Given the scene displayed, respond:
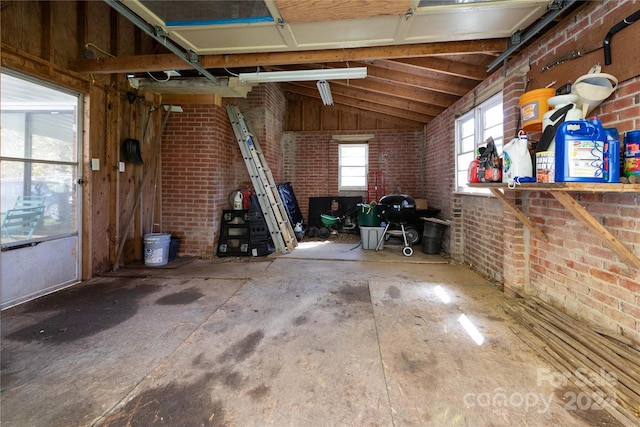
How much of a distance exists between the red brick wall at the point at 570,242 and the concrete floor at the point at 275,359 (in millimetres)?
452

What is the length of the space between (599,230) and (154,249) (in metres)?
5.03

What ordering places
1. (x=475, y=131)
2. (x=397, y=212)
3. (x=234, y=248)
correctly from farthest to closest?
(x=397, y=212), (x=234, y=248), (x=475, y=131)

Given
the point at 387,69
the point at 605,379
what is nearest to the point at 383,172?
the point at 387,69

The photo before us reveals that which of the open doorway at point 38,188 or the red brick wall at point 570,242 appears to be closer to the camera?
the red brick wall at point 570,242

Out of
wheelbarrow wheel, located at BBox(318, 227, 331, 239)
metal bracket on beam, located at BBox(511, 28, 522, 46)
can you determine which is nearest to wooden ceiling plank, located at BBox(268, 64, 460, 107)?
metal bracket on beam, located at BBox(511, 28, 522, 46)

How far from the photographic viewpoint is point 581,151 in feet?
5.66

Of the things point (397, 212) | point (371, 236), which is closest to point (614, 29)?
point (397, 212)

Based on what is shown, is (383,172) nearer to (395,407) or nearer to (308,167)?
(308,167)

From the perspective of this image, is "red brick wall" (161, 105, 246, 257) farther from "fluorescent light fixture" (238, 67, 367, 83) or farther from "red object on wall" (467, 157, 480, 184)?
"red object on wall" (467, 157, 480, 184)

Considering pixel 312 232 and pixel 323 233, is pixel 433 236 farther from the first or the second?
pixel 312 232

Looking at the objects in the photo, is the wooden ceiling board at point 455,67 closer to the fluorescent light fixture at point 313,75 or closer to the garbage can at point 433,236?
the fluorescent light fixture at point 313,75

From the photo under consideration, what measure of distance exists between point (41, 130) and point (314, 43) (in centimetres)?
312

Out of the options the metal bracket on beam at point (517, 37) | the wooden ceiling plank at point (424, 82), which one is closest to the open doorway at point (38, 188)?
the wooden ceiling plank at point (424, 82)

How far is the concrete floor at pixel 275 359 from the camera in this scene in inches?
59.2
